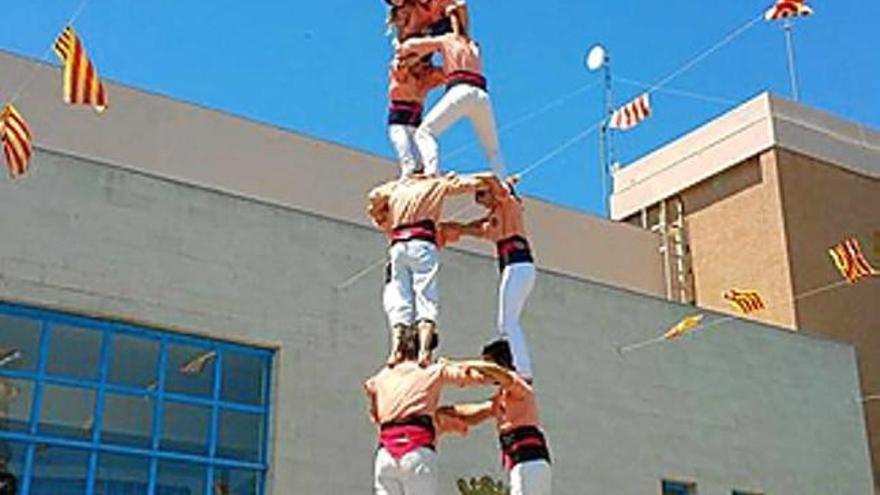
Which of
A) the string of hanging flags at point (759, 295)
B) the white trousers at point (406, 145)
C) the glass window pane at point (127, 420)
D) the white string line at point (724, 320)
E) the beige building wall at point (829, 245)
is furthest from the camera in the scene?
the beige building wall at point (829, 245)

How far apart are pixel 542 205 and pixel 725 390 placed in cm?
536

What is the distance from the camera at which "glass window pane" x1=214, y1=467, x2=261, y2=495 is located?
15.0m

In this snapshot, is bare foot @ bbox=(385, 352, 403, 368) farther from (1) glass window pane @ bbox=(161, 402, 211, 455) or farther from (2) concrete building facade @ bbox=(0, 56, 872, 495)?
(1) glass window pane @ bbox=(161, 402, 211, 455)

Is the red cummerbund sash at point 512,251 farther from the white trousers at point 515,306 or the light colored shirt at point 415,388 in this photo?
the light colored shirt at point 415,388

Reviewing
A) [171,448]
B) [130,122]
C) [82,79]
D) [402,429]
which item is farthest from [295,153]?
[402,429]

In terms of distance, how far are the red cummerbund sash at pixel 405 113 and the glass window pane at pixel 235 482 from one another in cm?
732

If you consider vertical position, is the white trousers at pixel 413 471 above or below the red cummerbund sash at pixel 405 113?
below

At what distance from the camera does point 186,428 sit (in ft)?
49.0

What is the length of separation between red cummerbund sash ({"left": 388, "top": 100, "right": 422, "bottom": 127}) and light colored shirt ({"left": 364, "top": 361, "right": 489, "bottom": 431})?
207cm

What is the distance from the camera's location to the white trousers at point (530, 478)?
7375mm

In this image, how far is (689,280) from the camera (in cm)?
2522

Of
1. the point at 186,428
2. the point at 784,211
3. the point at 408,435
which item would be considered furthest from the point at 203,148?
the point at 408,435

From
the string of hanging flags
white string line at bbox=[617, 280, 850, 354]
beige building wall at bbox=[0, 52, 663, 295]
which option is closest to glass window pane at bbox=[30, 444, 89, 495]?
beige building wall at bbox=[0, 52, 663, 295]

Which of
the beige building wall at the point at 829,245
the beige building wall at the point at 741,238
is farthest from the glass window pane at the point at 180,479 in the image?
the beige building wall at the point at 829,245
